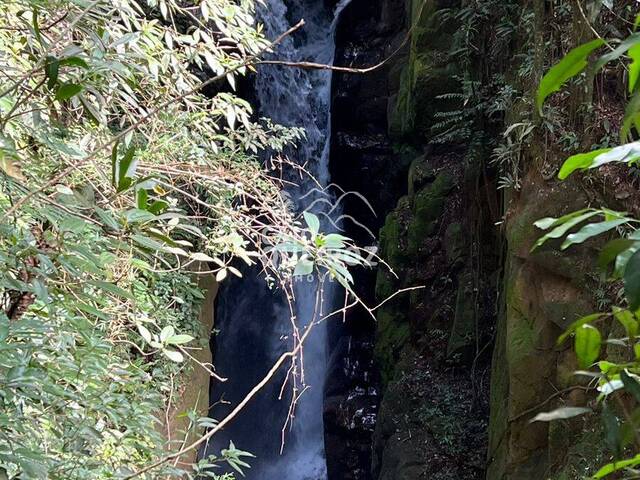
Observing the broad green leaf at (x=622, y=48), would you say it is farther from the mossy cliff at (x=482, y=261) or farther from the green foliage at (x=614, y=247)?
the mossy cliff at (x=482, y=261)

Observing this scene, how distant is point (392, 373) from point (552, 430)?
4.27 m

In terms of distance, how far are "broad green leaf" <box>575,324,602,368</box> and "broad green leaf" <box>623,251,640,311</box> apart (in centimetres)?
21

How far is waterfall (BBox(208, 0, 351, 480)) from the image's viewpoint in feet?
32.2

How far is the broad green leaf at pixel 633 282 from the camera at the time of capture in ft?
1.75

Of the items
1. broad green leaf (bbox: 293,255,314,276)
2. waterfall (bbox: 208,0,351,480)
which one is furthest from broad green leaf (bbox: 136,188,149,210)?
waterfall (bbox: 208,0,351,480)

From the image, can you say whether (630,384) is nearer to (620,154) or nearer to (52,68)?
(620,154)

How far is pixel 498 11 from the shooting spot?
18.2ft

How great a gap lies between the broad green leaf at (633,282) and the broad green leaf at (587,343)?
21 centimetres

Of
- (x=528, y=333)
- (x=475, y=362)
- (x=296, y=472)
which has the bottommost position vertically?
(x=296, y=472)

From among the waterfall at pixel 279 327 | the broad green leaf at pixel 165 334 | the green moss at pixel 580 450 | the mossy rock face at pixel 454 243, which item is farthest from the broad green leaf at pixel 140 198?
the waterfall at pixel 279 327

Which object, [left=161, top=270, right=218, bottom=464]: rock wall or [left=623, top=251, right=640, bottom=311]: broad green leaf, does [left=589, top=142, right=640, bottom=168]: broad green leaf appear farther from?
[left=161, top=270, right=218, bottom=464]: rock wall

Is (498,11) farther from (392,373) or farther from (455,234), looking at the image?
(392,373)

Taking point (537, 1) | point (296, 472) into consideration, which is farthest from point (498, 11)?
point (296, 472)

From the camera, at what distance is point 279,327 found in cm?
1054
